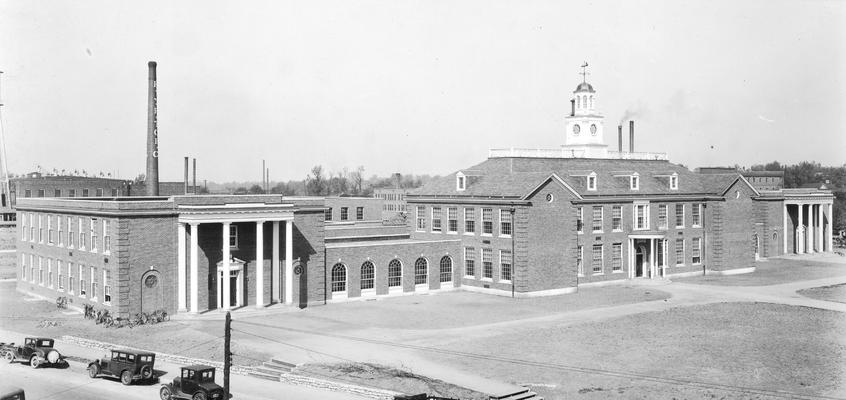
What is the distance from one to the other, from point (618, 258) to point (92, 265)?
36855 mm

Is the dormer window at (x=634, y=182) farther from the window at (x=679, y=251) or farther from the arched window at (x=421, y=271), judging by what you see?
the arched window at (x=421, y=271)

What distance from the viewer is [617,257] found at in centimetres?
6003

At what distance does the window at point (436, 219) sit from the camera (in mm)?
59406

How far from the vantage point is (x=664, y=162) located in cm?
7181

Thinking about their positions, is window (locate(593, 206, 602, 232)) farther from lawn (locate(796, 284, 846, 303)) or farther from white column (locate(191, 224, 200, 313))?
white column (locate(191, 224, 200, 313))

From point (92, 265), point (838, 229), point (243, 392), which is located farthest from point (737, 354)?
point (838, 229)

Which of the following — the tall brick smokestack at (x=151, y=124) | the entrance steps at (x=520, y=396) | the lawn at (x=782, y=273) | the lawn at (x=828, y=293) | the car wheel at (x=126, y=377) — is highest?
the tall brick smokestack at (x=151, y=124)

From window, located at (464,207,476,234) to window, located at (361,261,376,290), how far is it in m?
8.77

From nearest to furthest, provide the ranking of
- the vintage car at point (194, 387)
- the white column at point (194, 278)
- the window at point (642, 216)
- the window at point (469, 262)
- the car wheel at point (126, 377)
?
1. the vintage car at point (194, 387)
2. the car wheel at point (126, 377)
3. the white column at point (194, 278)
4. the window at point (469, 262)
5. the window at point (642, 216)

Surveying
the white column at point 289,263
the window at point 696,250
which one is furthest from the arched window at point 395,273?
the window at point 696,250

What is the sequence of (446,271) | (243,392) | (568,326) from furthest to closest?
(446,271) → (568,326) → (243,392)

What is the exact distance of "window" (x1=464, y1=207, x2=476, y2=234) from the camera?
56.5 metres

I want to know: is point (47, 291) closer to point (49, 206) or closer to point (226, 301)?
point (49, 206)

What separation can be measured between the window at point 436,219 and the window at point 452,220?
111cm
